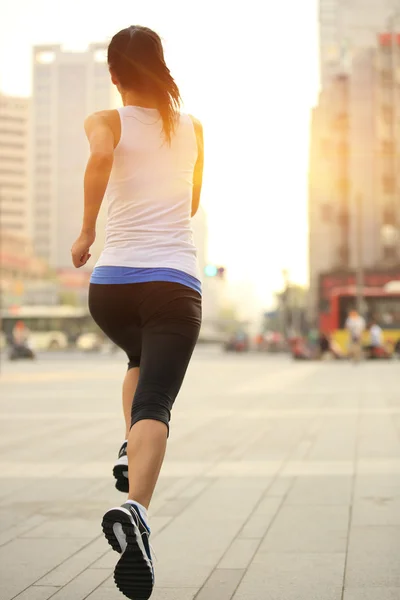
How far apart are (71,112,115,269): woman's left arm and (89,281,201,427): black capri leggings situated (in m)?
0.16

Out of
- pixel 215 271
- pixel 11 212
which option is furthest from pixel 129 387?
pixel 11 212

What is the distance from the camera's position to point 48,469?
24.3 ft

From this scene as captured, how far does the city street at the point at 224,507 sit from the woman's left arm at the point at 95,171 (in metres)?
1.22

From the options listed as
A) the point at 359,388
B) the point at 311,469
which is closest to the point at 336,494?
the point at 311,469

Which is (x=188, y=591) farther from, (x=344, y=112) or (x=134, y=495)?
(x=344, y=112)

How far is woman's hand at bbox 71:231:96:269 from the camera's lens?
3.55 meters

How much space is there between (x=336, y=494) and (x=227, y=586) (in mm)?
2392

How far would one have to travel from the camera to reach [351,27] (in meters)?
97.9

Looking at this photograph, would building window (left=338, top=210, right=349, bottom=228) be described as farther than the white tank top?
Yes

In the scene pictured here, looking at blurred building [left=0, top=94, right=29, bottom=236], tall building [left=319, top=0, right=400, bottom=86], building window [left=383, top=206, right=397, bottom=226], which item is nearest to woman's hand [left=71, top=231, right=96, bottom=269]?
building window [left=383, top=206, right=397, bottom=226]

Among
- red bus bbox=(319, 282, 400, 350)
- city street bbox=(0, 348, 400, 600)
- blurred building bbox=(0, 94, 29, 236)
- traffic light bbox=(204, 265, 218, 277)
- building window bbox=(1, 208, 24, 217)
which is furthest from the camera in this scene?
blurred building bbox=(0, 94, 29, 236)

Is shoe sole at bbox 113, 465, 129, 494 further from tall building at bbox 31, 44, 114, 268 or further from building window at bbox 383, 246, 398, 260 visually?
tall building at bbox 31, 44, 114, 268

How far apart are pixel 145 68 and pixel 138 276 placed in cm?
75

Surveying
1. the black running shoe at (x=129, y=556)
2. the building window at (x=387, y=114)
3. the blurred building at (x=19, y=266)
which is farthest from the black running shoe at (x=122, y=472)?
the blurred building at (x=19, y=266)
